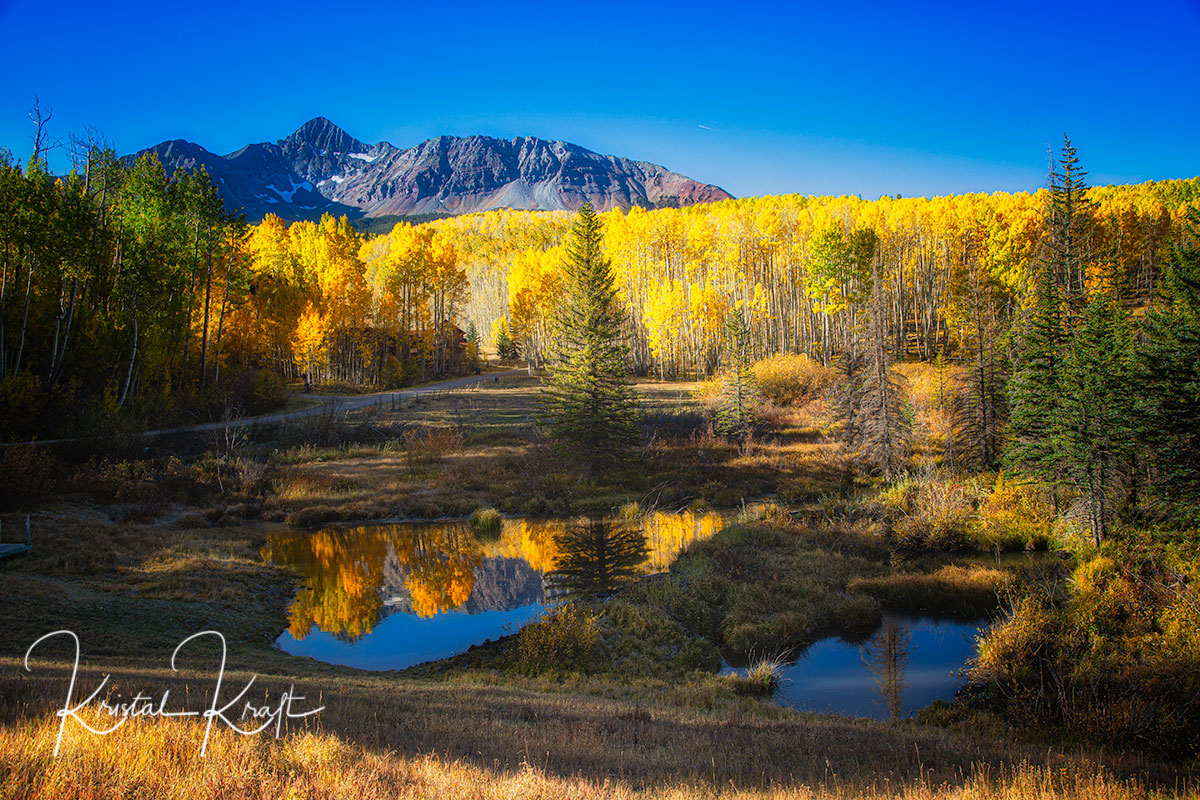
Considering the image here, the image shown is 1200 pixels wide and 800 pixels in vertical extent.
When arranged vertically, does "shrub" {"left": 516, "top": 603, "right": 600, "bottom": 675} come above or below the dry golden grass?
below

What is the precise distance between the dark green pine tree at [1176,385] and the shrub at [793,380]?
2476 cm

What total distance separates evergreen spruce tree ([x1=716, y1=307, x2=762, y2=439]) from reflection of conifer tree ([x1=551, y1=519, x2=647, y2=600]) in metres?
11.7

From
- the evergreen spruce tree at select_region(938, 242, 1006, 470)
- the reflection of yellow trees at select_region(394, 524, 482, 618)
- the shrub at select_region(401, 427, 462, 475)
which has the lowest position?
the reflection of yellow trees at select_region(394, 524, 482, 618)

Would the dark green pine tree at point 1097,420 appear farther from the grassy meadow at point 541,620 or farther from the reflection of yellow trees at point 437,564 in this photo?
the reflection of yellow trees at point 437,564

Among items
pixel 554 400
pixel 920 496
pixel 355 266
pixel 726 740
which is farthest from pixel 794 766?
pixel 355 266

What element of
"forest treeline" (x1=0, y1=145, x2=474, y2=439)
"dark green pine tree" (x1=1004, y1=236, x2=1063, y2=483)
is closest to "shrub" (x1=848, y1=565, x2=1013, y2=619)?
"dark green pine tree" (x1=1004, y1=236, x2=1063, y2=483)

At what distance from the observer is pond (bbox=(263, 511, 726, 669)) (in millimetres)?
15289

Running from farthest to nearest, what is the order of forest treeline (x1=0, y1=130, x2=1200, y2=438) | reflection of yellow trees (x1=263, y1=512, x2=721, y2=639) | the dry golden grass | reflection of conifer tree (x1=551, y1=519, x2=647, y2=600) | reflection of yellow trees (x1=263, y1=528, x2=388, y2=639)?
forest treeline (x1=0, y1=130, x2=1200, y2=438) → reflection of conifer tree (x1=551, y1=519, x2=647, y2=600) → reflection of yellow trees (x1=263, y1=512, x2=721, y2=639) → reflection of yellow trees (x1=263, y1=528, x2=388, y2=639) → the dry golden grass

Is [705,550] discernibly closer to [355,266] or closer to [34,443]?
[34,443]

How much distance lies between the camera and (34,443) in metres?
24.5

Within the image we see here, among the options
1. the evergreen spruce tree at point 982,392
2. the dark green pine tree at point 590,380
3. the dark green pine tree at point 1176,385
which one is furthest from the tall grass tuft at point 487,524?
the dark green pine tree at point 1176,385

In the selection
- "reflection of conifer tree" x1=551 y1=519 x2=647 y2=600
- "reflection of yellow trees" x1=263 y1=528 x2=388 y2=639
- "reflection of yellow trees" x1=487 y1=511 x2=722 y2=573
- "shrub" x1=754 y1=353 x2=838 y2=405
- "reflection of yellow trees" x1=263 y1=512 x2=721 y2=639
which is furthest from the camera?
"shrub" x1=754 y1=353 x2=838 y2=405

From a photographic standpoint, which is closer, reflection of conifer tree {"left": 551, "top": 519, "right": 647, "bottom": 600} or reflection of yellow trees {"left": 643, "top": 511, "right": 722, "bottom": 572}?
reflection of conifer tree {"left": 551, "top": 519, "right": 647, "bottom": 600}

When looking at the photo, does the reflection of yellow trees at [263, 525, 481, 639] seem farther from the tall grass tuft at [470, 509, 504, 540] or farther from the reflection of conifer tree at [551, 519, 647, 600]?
the reflection of conifer tree at [551, 519, 647, 600]
